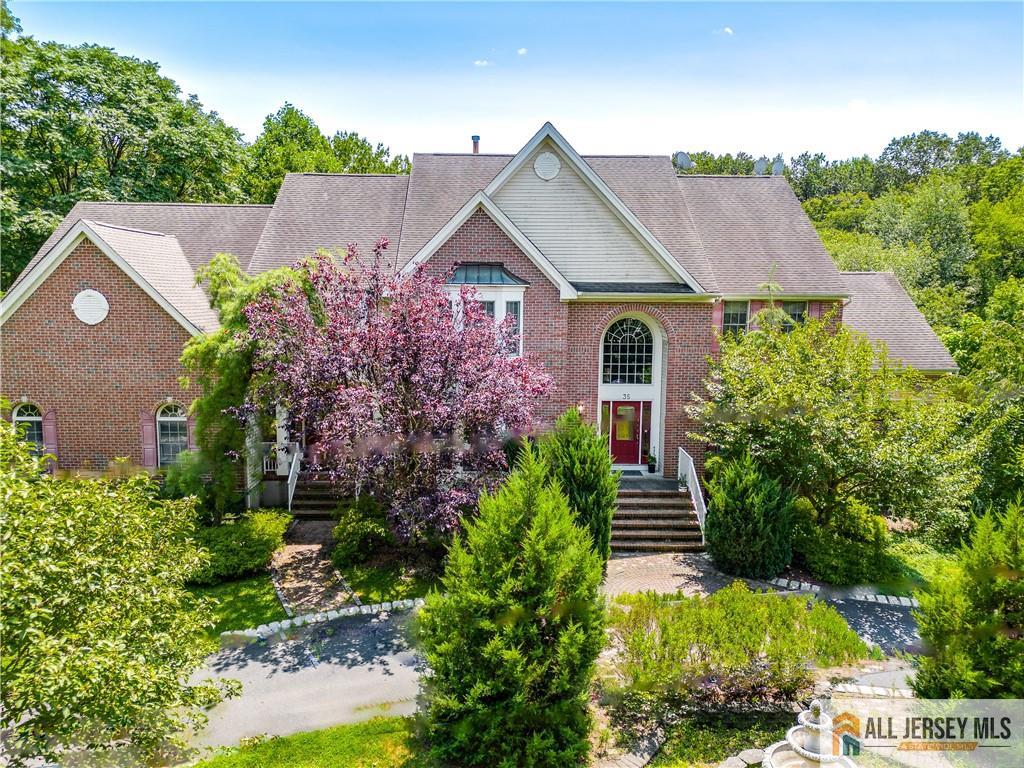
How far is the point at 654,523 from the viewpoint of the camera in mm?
18266

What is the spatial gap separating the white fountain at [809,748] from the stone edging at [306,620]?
7.98 meters

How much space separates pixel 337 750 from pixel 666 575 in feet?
29.8

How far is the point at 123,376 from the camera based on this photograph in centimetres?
1769

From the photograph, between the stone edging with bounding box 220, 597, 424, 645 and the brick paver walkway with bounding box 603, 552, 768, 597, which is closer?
the stone edging with bounding box 220, 597, 424, 645

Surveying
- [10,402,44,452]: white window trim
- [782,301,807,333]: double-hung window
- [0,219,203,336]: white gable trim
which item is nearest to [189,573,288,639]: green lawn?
[0,219,203,336]: white gable trim

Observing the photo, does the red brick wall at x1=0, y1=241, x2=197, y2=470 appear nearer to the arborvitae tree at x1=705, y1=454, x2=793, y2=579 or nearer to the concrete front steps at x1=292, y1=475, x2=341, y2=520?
the concrete front steps at x1=292, y1=475, x2=341, y2=520

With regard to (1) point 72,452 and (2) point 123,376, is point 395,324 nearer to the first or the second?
(2) point 123,376

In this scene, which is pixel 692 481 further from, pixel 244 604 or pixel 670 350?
pixel 244 604

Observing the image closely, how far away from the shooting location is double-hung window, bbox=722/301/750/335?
21.6m

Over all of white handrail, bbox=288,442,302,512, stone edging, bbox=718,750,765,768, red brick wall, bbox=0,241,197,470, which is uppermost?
red brick wall, bbox=0,241,197,470

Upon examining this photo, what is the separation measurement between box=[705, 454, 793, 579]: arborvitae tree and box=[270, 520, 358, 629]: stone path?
9.24 meters

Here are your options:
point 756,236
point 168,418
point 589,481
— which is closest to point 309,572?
point 168,418

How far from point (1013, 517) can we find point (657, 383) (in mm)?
11676

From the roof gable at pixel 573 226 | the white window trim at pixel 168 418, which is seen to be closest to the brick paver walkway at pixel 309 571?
the white window trim at pixel 168 418
